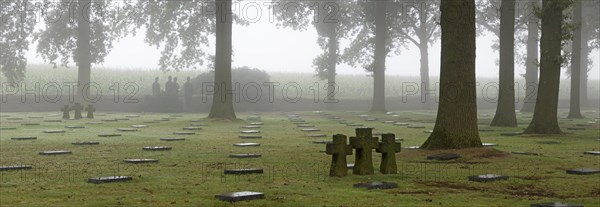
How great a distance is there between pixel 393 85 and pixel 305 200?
187 feet

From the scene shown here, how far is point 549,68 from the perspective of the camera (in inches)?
783

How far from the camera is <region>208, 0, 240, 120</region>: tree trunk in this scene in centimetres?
2872

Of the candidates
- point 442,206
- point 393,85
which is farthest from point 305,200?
point 393,85

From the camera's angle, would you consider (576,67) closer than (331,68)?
Yes

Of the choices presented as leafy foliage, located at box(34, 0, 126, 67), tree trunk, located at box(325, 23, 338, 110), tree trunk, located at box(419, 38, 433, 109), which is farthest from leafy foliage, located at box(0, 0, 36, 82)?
tree trunk, located at box(419, 38, 433, 109)

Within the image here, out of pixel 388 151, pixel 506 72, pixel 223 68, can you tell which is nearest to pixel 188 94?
pixel 223 68

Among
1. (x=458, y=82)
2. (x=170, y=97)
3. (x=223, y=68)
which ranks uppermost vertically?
(x=223, y=68)

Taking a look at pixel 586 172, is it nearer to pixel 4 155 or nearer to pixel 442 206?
pixel 442 206

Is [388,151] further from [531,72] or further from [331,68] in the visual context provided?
[531,72]

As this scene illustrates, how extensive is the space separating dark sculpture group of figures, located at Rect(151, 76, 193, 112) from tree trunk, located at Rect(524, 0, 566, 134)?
1048 inches

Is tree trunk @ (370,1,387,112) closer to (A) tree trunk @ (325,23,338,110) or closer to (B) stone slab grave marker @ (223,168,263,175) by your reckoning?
(A) tree trunk @ (325,23,338,110)

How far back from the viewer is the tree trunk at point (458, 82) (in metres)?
14.0

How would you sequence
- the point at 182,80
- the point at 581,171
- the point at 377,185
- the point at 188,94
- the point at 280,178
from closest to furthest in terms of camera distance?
the point at 377,185 < the point at 280,178 < the point at 581,171 < the point at 188,94 < the point at 182,80

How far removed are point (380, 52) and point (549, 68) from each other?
70.0 ft
